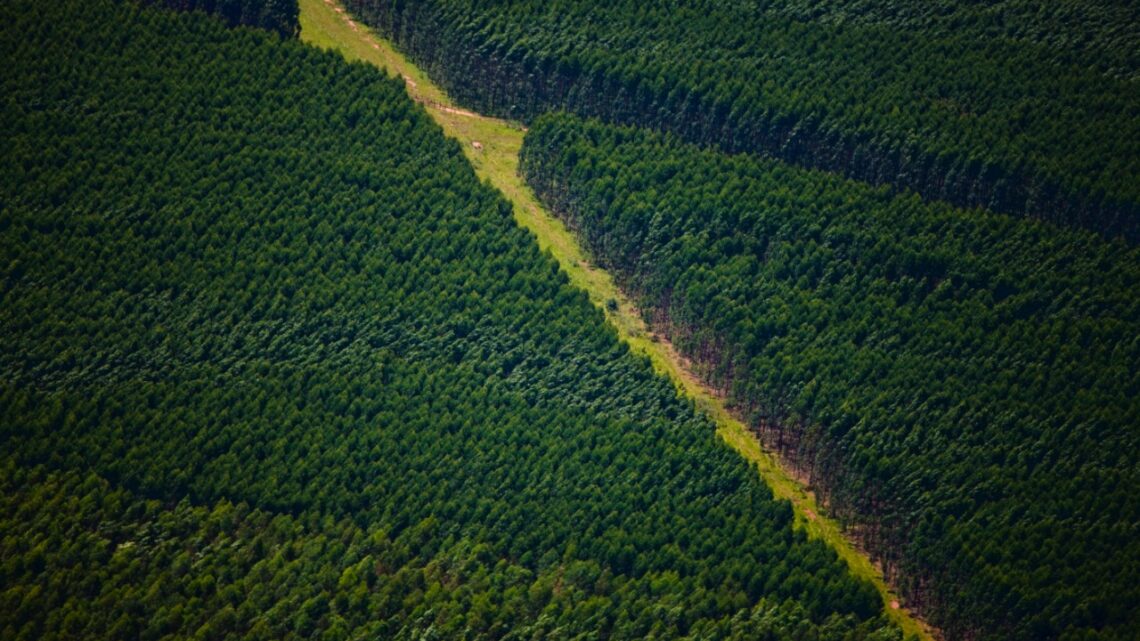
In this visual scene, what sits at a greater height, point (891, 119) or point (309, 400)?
point (891, 119)

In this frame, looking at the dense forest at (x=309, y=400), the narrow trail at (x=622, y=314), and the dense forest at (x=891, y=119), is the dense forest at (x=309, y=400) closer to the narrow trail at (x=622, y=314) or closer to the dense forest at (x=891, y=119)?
the narrow trail at (x=622, y=314)

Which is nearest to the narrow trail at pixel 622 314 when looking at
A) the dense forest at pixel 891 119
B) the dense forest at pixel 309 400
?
the dense forest at pixel 309 400

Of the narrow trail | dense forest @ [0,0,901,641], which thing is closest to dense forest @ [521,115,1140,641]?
the narrow trail

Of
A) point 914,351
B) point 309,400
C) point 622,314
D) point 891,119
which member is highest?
point 891,119

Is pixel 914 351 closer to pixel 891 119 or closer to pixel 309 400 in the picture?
pixel 891 119

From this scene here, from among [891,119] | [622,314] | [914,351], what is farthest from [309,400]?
[891,119]

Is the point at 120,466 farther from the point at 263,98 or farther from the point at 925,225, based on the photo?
the point at 925,225

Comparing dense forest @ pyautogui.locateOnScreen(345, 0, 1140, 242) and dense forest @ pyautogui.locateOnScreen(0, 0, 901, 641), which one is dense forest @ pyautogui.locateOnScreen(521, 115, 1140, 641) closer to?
dense forest @ pyautogui.locateOnScreen(345, 0, 1140, 242)
